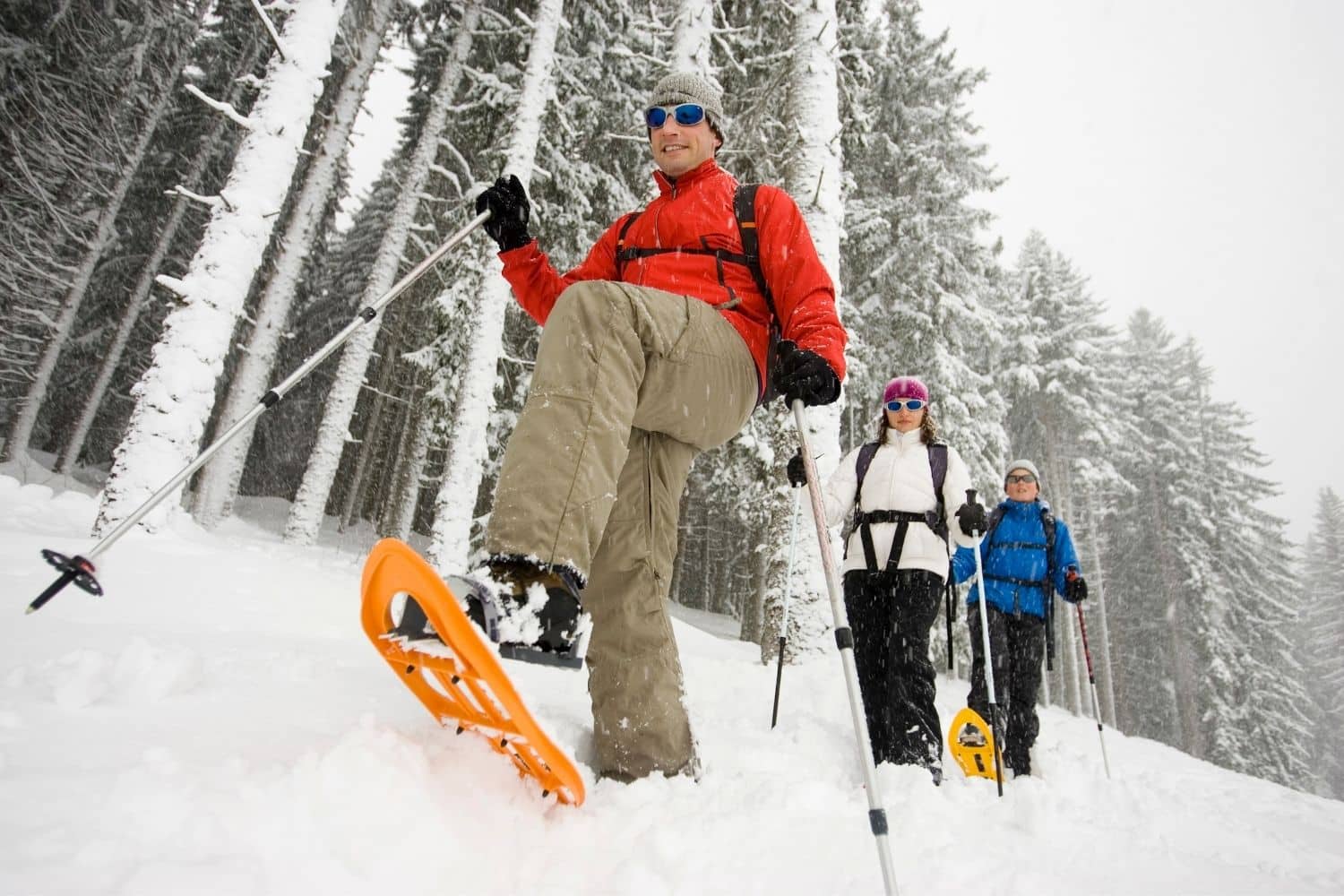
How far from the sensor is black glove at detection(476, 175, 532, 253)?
9.47ft

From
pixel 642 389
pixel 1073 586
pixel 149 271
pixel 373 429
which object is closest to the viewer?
pixel 642 389

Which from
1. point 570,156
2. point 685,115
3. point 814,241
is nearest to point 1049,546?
point 814,241

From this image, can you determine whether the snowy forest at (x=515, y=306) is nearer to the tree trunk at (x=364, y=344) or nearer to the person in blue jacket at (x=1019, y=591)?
the tree trunk at (x=364, y=344)

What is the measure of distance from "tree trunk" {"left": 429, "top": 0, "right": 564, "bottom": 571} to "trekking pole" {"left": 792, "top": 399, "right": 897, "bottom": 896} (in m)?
6.90

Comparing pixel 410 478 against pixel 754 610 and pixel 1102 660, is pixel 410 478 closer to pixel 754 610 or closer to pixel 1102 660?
pixel 754 610

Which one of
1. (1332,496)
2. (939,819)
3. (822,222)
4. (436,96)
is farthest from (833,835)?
(1332,496)

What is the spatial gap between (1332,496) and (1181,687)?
72.8 ft

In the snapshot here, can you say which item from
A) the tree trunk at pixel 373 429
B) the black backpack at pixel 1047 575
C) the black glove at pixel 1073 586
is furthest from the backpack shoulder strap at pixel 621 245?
the tree trunk at pixel 373 429

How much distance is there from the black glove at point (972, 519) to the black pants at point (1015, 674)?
1.59 m

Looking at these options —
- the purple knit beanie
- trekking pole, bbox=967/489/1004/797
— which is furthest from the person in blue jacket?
the purple knit beanie

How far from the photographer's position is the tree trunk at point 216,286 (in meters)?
6.04

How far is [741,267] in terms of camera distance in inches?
101

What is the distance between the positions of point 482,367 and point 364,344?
5.01 meters

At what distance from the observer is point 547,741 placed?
1.65 meters
